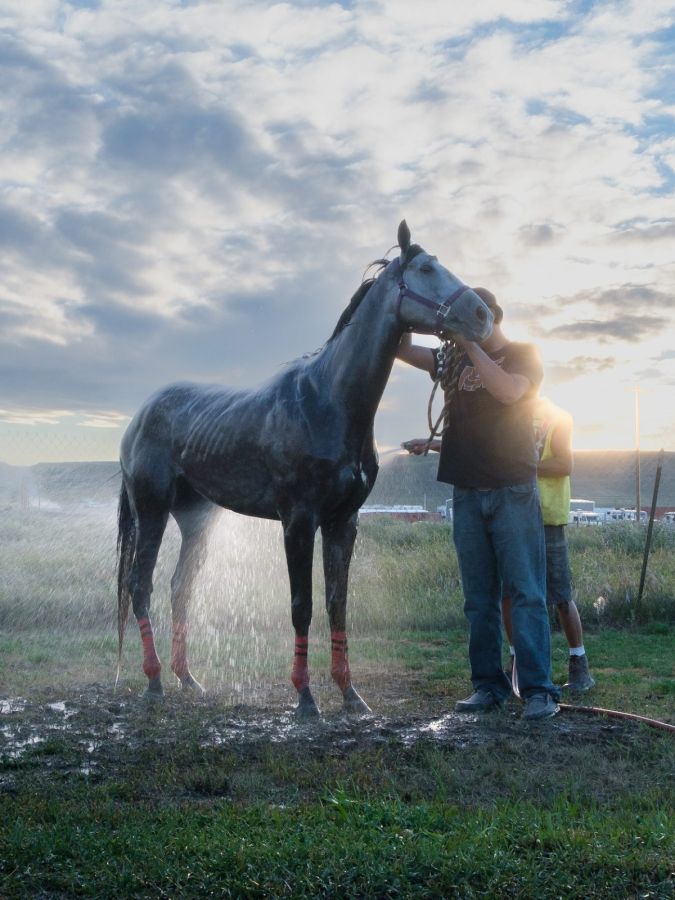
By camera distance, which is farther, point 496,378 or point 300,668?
point 300,668

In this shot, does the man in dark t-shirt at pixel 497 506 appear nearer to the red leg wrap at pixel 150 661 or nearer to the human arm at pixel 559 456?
the human arm at pixel 559 456

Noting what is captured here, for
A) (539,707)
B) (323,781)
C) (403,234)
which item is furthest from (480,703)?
(403,234)

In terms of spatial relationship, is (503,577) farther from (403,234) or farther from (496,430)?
(403,234)

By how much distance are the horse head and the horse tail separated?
3030mm

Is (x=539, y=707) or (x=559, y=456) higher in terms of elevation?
(x=559, y=456)

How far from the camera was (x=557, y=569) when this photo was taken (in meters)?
6.39

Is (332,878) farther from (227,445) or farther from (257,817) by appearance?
(227,445)

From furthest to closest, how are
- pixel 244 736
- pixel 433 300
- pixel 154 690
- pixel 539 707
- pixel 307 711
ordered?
pixel 154 690, pixel 307 711, pixel 539 707, pixel 433 300, pixel 244 736

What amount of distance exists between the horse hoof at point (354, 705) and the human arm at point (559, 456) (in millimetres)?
2044

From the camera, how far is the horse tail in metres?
7.05

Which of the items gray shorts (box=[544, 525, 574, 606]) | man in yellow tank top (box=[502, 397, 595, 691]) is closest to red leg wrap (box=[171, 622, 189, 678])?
man in yellow tank top (box=[502, 397, 595, 691])

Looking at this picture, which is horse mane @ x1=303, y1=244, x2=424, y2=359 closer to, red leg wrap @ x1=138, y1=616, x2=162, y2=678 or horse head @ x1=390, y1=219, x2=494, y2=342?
horse head @ x1=390, y1=219, x2=494, y2=342

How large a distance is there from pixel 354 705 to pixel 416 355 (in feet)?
7.38

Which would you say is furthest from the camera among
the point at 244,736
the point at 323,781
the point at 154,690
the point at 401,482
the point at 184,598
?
the point at 401,482
